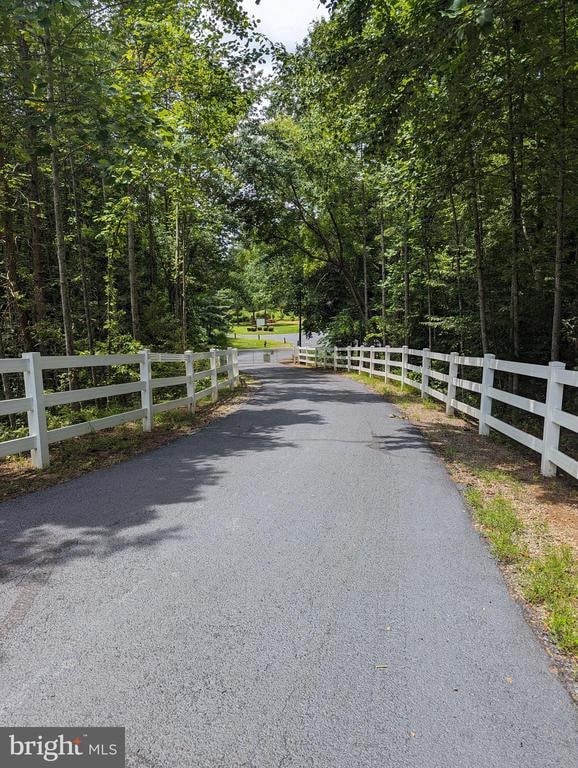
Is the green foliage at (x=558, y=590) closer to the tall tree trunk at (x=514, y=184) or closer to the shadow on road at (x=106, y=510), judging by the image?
the shadow on road at (x=106, y=510)

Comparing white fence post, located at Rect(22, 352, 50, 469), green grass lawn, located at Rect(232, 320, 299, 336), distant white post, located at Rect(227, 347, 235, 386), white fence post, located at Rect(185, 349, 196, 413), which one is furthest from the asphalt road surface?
green grass lawn, located at Rect(232, 320, 299, 336)

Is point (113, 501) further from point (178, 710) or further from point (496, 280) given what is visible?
point (496, 280)

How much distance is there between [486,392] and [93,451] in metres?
5.52

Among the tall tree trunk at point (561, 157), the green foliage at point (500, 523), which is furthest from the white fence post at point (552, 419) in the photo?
the tall tree trunk at point (561, 157)

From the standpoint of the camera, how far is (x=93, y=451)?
242 inches

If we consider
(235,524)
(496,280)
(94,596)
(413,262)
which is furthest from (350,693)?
(413,262)

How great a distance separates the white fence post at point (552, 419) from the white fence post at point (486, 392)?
2.01m

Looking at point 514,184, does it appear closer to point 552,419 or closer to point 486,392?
point 486,392

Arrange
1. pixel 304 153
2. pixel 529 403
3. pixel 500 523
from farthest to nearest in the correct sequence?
pixel 304 153
pixel 529 403
pixel 500 523

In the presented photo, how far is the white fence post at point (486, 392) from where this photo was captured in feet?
23.4

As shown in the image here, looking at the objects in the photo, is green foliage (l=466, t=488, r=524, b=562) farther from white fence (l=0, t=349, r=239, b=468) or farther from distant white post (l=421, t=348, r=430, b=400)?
distant white post (l=421, t=348, r=430, b=400)

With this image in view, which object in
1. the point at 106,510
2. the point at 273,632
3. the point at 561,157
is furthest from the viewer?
the point at 561,157

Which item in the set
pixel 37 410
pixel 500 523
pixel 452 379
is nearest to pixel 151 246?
pixel 452 379

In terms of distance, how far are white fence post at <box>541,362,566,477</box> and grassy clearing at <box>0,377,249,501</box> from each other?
4.77 metres
